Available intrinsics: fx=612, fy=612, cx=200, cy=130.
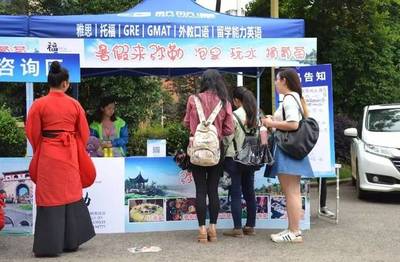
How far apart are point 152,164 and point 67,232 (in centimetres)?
143

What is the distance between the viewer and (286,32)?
833 cm

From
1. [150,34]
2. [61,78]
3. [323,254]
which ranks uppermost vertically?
[150,34]

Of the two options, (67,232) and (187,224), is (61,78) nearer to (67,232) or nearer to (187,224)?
(67,232)

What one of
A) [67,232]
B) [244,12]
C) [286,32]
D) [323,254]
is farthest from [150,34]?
[244,12]

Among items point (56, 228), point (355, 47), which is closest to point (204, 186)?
point (56, 228)

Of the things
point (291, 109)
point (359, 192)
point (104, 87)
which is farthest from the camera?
point (104, 87)

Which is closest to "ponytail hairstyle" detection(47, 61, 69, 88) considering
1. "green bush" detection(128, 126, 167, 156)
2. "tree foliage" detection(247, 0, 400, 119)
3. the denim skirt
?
the denim skirt

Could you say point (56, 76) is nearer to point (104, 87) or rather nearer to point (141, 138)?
point (141, 138)

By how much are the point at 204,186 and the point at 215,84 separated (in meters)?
1.09

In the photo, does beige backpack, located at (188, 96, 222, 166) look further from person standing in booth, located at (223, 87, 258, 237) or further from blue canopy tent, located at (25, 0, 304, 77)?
blue canopy tent, located at (25, 0, 304, 77)

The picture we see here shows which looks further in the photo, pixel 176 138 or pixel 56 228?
pixel 176 138

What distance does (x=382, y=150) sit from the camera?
31.6 ft

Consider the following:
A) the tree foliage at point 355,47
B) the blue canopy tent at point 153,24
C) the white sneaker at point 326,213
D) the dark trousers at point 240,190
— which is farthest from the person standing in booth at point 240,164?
the tree foliage at point 355,47

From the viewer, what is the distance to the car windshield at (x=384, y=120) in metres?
10.3
